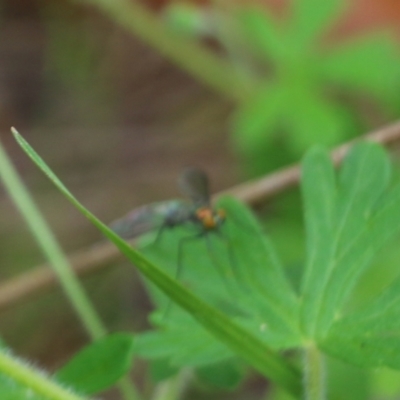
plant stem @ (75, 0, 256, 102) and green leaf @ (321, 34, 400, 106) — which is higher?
plant stem @ (75, 0, 256, 102)

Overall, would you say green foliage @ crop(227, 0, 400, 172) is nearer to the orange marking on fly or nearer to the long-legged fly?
the long-legged fly

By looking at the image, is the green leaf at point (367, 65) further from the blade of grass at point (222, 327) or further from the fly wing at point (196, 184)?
the blade of grass at point (222, 327)

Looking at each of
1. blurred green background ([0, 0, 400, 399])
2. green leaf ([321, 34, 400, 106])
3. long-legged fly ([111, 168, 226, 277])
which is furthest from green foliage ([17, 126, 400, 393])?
green leaf ([321, 34, 400, 106])

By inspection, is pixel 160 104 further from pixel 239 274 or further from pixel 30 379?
pixel 30 379

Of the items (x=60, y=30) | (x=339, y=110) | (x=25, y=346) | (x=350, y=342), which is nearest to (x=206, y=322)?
(x=350, y=342)

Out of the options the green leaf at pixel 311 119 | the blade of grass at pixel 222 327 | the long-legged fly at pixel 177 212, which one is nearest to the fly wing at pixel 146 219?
the long-legged fly at pixel 177 212

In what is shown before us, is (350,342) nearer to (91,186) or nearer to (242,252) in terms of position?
(242,252)

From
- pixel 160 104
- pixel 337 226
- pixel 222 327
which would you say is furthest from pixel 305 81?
pixel 222 327
